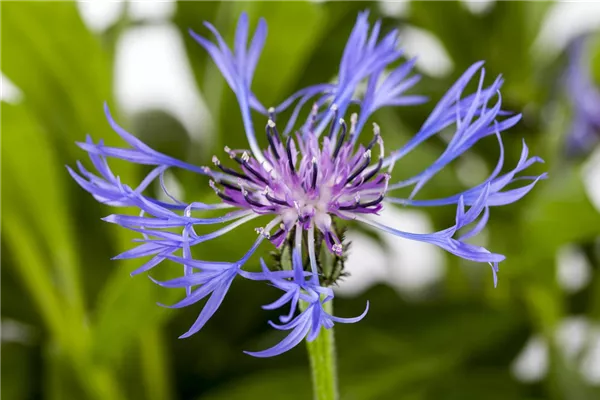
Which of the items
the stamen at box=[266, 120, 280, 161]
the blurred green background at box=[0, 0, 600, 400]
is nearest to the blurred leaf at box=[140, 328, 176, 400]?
the blurred green background at box=[0, 0, 600, 400]

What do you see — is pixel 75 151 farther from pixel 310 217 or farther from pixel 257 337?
pixel 310 217

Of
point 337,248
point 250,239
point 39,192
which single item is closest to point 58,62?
point 39,192

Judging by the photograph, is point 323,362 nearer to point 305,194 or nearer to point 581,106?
point 305,194

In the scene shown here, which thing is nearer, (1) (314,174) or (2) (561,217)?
(1) (314,174)

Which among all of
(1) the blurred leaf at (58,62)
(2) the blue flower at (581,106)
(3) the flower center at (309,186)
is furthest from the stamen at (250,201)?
(2) the blue flower at (581,106)

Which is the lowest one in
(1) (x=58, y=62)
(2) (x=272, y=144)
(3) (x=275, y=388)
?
(3) (x=275, y=388)

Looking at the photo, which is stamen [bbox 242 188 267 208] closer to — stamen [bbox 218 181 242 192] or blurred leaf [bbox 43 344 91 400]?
stamen [bbox 218 181 242 192]

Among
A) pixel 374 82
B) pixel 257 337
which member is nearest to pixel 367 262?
pixel 257 337
